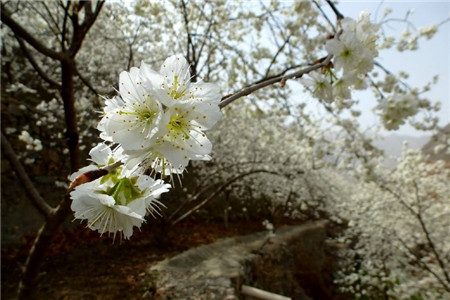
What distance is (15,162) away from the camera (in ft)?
7.67

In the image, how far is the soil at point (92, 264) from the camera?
12.1 ft

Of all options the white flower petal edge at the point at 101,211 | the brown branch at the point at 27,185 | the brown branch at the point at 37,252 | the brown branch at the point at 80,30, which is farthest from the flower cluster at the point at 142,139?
the brown branch at the point at 80,30

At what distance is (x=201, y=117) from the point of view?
71cm

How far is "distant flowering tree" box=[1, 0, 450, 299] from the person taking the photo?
725 millimetres

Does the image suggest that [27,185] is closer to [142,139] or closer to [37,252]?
[37,252]

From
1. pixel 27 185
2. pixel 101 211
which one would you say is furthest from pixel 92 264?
pixel 101 211

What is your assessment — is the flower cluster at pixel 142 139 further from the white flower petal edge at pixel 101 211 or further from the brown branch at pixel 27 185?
the brown branch at pixel 27 185

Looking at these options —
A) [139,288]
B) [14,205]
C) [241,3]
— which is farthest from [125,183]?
[14,205]

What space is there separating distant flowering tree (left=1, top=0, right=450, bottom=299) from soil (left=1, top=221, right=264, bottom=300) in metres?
0.86

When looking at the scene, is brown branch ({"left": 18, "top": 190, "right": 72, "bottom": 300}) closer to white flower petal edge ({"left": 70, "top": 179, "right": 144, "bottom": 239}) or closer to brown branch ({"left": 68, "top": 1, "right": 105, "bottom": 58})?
brown branch ({"left": 68, "top": 1, "right": 105, "bottom": 58})

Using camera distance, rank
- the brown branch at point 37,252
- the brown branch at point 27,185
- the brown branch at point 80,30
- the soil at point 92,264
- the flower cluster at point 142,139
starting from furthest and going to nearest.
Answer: the soil at point 92,264, the brown branch at point 80,30, the brown branch at point 27,185, the brown branch at point 37,252, the flower cluster at point 142,139

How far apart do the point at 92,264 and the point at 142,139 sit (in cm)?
478

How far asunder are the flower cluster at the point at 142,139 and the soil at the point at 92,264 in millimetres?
2022

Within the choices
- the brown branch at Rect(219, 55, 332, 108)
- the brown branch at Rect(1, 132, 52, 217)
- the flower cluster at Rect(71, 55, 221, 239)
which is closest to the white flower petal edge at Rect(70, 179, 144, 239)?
the flower cluster at Rect(71, 55, 221, 239)
